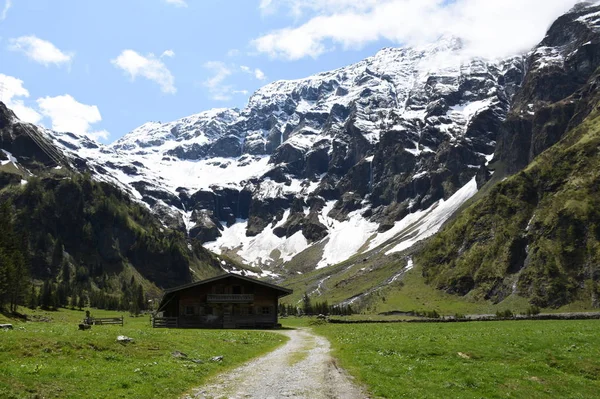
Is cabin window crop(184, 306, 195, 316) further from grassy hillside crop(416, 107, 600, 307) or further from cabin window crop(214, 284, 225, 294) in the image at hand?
grassy hillside crop(416, 107, 600, 307)

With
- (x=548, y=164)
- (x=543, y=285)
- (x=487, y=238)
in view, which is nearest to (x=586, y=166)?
(x=548, y=164)

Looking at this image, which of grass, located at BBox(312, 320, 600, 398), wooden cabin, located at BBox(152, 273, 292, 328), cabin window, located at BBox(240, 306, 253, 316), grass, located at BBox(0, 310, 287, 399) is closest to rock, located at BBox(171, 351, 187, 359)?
grass, located at BBox(0, 310, 287, 399)

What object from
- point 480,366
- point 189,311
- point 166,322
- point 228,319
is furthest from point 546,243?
point 480,366

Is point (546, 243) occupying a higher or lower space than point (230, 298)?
higher

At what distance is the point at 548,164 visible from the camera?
651 feet

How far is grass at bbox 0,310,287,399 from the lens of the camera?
20.5 meters

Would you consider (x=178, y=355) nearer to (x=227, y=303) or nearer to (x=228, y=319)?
(x=228, y=319)

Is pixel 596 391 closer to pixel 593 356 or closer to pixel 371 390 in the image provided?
pixel 593 356

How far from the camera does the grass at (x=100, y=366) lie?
20531mm

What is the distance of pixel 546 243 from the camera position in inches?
6511

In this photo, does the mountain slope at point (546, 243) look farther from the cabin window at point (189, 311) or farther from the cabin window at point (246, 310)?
the cabin window at point (189, 311)

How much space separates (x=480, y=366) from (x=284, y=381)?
11.9 metres

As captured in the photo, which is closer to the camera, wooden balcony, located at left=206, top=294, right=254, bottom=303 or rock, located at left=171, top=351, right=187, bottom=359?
rock, located at left=171, top=351, right=187, bottom=359

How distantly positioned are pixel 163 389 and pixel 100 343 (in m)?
9.24
